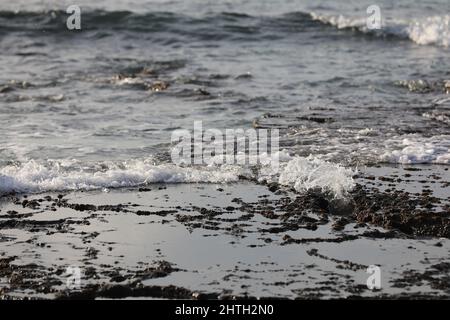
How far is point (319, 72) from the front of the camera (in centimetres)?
1577

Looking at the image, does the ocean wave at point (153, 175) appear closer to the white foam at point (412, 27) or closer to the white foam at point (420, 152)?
the white foam at point (420, 152)

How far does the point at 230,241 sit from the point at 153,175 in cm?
206

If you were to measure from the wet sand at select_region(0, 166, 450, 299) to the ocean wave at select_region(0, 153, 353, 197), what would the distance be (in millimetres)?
167

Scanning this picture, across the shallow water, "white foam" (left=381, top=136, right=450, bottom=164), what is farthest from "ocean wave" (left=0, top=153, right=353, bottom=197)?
"white foam" (left=381, top=136, right=450, bottom=164)

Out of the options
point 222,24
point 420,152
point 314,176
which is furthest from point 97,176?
point 222,24

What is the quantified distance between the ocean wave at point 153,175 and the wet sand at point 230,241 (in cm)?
17

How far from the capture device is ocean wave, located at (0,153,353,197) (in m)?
8.82

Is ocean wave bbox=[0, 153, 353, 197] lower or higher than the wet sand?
higher

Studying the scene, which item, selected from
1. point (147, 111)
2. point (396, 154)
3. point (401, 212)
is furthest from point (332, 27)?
point (401, 212)

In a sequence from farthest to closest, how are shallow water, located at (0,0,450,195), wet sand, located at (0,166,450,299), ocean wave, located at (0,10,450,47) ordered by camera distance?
1. ocean wave, located at (0,10,450,47)
2. shallow water, located at (0,0,450,195)
3. wet sand, located at (0,166,450,299)

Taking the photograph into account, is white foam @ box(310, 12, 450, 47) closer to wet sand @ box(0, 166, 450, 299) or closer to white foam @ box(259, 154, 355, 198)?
white foam @ box(259, 154, 355, 198)

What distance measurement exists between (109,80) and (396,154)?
6506 millimetres

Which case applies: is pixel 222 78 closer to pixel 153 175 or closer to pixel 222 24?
pixel 222 24
